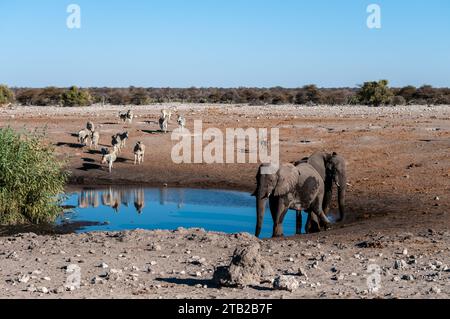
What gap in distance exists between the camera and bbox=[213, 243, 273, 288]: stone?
10430 mm

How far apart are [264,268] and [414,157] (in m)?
18.1

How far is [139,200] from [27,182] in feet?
20.2

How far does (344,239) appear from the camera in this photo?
14930 millimetres

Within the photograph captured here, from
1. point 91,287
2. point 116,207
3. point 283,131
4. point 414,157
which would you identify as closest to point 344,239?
point 91,287

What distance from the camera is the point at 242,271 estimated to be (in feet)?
34.4

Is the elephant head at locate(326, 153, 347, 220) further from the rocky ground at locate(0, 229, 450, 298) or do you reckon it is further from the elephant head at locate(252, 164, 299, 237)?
the rocky ground at locate(0, 229, 450, 298)

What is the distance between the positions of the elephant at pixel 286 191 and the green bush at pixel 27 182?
17.8ft

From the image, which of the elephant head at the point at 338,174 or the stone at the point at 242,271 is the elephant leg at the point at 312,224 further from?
the stone at the point at 242,271

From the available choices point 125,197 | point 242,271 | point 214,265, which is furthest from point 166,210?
point 242,271

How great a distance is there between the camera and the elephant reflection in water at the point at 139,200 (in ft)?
73.4

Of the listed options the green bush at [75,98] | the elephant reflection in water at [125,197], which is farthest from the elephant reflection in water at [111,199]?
the green bush at [75,98]

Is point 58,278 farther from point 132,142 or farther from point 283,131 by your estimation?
point 283,131

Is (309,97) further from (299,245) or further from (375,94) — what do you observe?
(299,245)
